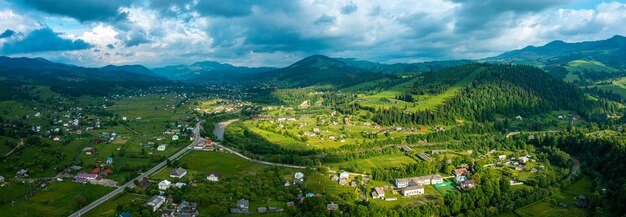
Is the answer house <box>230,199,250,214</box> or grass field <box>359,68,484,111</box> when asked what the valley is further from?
grass field <box>359,68,484,111</box>

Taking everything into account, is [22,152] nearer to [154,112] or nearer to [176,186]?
[176,186]

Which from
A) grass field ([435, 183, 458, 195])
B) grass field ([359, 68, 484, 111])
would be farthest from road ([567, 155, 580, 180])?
grass field ([359, 68, 484, 111])

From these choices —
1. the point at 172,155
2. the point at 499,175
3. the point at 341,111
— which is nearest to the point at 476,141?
the point at 499,175

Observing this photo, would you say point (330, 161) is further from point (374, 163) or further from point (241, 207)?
point (241, 207)

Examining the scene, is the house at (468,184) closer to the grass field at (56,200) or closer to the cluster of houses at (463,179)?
the cluster of houses at (463,179)

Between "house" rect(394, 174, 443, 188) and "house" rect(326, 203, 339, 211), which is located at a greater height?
"house" rect(326, 203, 339, 211)

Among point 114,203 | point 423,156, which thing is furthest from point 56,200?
point 423,156

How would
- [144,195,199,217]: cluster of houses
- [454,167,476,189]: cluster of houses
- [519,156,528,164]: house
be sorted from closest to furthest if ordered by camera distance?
[144,195,199,217]: cluster of houses, [454,167,476,189]: cluster of houses, [519,156,528,164]: house
